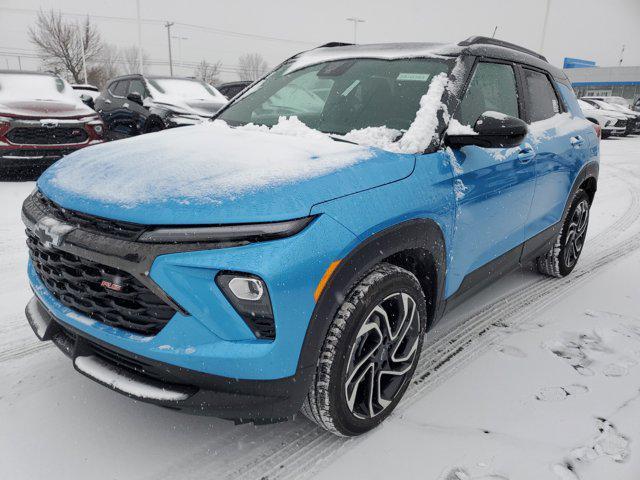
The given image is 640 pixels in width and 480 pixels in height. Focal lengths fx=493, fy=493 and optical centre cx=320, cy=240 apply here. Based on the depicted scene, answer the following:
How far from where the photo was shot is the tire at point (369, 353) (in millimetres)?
1801

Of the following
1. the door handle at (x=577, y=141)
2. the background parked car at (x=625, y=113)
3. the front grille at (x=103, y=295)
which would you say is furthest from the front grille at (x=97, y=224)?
the background parked car at (x=625, y=113)

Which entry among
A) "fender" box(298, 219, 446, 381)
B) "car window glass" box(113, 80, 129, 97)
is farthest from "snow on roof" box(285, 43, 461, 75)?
"car window glass" box(113, 80, 129, 97)

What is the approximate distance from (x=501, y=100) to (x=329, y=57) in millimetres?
1066

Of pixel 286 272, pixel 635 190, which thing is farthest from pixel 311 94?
pixel 635 190

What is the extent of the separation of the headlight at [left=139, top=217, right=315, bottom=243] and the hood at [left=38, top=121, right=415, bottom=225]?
2cm

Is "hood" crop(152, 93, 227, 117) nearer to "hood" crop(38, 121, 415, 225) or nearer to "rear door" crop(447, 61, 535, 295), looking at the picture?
"rear door" crop(447, 61, 535, 295)

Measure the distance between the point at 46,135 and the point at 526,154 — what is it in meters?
6.27

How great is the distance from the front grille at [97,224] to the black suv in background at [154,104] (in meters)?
5.85

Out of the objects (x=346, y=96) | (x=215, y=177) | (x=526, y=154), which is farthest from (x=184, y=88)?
(x=215, y=177)

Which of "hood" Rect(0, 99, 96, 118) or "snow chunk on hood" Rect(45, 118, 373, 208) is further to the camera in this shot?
"hood" Rect(0, 99, 96, 118)

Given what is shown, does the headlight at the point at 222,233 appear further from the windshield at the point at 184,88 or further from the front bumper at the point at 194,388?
the windshield at the point at 184,88

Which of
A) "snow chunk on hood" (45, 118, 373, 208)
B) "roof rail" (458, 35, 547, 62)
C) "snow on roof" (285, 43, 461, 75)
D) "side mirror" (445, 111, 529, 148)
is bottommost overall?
"snow chunk on hood" (45, 118, 373, 208)

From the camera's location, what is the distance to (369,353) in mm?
1993

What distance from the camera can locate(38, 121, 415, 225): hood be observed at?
162 centimetres
